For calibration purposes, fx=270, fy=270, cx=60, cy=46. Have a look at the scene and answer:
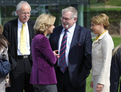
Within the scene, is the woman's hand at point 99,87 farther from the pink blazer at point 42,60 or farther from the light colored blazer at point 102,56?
the pink blazer at point 42,60

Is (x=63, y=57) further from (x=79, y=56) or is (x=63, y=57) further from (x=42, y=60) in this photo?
(x=42, y=60)

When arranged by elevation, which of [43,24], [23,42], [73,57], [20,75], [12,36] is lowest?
[20,75]

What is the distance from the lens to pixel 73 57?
445cm

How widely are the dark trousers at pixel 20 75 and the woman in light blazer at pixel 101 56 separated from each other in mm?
1316

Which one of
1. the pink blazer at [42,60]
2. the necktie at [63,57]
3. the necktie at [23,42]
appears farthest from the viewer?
the necktie at [23,42]

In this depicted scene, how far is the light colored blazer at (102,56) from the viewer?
4.00m

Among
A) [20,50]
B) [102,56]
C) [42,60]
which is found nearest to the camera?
[42,60]

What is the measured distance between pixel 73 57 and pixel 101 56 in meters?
0.53

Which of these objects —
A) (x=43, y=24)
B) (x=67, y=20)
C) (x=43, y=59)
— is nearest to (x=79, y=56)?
(x=67, y=20)

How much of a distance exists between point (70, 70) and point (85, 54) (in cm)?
37

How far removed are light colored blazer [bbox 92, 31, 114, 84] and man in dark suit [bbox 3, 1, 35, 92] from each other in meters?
1.33

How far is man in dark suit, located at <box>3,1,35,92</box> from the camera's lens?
4941 mm

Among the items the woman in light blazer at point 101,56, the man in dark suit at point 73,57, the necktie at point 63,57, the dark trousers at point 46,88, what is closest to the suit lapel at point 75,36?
the man in dark suit at point 73,57

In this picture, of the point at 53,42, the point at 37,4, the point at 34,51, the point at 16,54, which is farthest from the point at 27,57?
the point at 37,4
